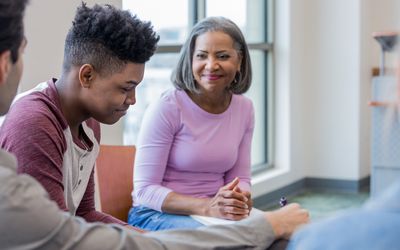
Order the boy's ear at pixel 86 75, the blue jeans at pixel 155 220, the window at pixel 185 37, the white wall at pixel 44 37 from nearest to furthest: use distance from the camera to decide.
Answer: the boy's ear at pixel 86 75, the blue jeans at pixel 155 220, the white wall at pixel 44 37, the window at pixel 185 37

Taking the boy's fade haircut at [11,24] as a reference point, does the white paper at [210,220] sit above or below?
below

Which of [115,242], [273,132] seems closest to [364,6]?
[273,132]

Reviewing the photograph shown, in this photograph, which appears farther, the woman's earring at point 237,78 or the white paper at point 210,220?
the woman's earring at point 237,78

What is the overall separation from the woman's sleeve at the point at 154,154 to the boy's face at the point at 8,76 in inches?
42.2

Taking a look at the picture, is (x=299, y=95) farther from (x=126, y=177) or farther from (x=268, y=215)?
(x=268, y=215)

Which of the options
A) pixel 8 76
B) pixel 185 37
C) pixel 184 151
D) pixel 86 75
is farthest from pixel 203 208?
pixel 185 37

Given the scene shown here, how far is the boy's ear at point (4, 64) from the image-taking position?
963 millimetres

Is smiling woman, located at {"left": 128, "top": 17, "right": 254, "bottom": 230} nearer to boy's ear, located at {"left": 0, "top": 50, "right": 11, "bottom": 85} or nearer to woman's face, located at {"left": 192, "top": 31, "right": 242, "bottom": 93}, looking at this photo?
woman's face, located at {"left": 192, "top": 31, "right": 242, "bottom": 93}

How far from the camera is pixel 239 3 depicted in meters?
4.46

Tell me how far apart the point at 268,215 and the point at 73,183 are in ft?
1.88

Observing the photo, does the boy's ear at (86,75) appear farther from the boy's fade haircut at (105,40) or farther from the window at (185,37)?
the window at (185,37)

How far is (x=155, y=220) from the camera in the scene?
2.10 metres

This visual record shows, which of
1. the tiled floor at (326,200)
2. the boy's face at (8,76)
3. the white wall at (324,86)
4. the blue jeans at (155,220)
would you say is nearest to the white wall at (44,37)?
the blue jeans at (155,220)

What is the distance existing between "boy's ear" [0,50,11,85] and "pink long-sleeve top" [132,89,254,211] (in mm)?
1170
